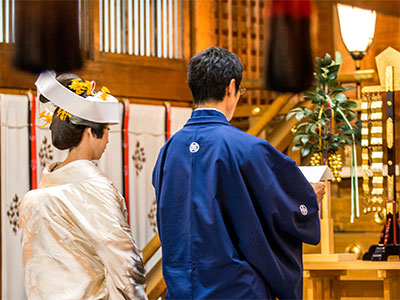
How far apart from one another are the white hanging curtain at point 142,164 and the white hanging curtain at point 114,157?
0.34 ft

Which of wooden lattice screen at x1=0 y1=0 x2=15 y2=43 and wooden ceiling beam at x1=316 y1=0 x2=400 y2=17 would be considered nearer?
wooden ceiling beam at x1=316 y1=0 x2=400 y2=17

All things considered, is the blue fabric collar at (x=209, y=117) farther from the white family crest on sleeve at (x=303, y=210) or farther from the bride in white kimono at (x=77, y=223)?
the bride in white kimono at (x=77, y=223)

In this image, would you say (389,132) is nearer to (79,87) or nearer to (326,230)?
(326,230)

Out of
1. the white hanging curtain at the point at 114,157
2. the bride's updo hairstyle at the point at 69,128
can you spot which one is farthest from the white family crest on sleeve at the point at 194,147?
the white hanging curtain at the point at 114,157

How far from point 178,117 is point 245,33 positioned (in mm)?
1083

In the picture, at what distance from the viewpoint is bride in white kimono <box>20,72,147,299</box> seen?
2.94 metres

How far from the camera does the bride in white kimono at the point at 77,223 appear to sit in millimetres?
2938

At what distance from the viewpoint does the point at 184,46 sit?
21.6ft

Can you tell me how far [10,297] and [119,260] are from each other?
9.02ft

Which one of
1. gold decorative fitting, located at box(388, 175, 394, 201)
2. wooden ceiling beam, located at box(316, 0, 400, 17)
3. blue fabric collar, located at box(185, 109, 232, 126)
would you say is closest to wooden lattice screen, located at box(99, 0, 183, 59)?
gold decorative fitting, located at box(388, 175, 394, 201)

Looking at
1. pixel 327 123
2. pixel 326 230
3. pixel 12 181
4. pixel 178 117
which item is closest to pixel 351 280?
pixel 326 230

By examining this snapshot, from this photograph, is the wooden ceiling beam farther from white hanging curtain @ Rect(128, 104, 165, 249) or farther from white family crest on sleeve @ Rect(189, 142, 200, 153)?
white hanging curtain @ Rect(128, 104, 165, 249)

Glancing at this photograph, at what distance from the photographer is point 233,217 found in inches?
102

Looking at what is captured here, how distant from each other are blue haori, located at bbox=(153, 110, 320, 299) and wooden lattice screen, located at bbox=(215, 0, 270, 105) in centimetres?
410
